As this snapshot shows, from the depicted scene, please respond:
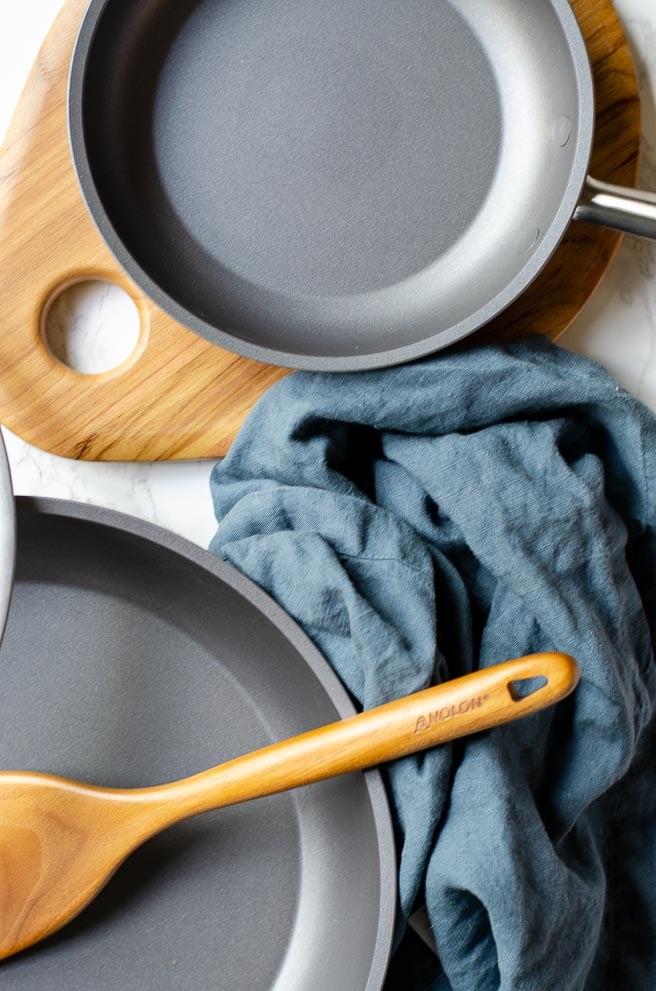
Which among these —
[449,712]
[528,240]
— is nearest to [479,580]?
[449,712]

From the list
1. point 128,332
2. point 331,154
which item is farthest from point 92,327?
point 331,154

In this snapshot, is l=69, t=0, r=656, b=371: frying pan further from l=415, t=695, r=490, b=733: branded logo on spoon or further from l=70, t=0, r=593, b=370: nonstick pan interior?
l=415, t=695, r=490, b=733: branded logo on spoon

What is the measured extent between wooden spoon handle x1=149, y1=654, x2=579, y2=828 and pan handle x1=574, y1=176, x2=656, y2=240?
0.27 m

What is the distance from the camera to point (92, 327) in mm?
725

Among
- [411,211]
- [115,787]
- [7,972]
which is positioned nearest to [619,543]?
[411,211]

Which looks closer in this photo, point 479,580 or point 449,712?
point 449,712

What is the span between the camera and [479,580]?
2.25 ft

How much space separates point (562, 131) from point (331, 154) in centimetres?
17

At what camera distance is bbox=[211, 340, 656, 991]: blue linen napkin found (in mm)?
623

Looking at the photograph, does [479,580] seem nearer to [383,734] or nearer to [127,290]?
[383,734]

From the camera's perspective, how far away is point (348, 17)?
700 mm

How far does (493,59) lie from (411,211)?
0.13 metres

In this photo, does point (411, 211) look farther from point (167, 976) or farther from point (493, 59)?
point (167, 976)

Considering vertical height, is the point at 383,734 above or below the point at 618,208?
below
